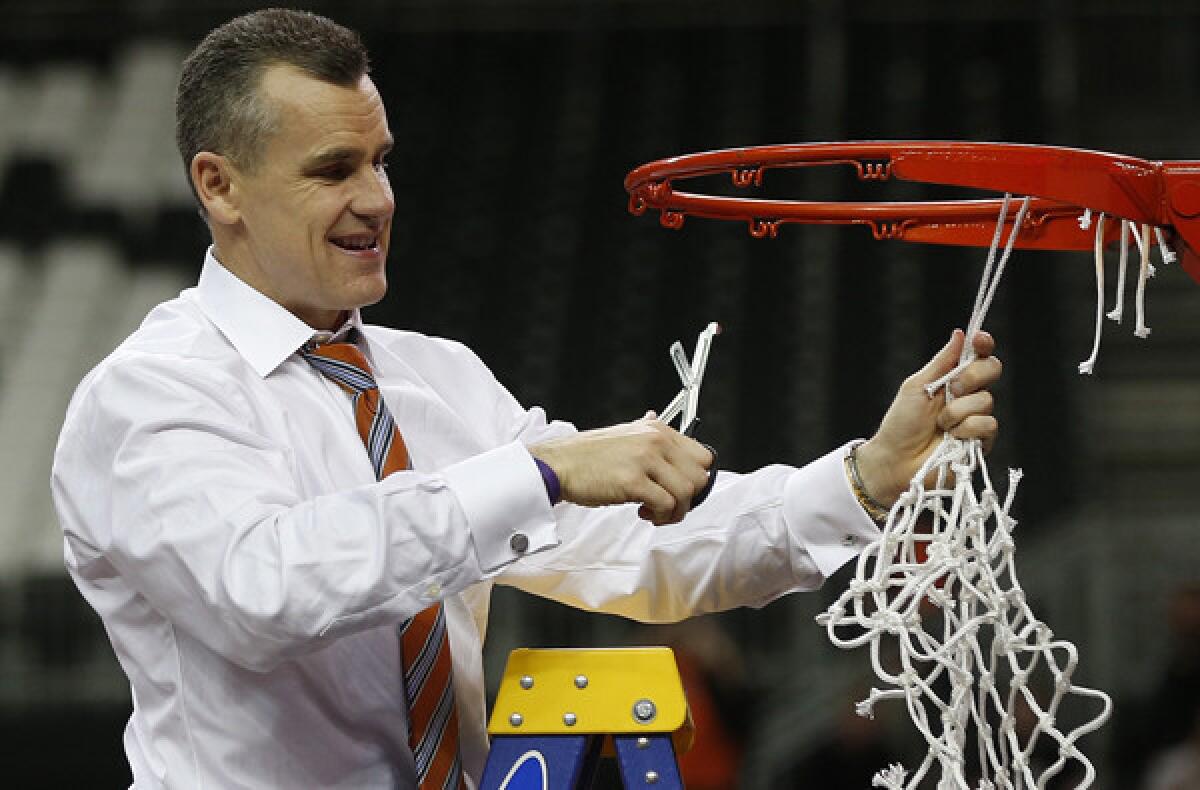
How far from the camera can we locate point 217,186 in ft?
6.18

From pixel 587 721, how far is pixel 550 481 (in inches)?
9.9

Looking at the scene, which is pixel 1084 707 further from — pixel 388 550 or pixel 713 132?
pixel 388 550

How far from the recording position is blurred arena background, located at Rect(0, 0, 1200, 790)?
5535 millimetres

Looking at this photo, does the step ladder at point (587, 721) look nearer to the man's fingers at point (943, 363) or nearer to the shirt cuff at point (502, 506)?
the shirt cuff at point (502, 506)

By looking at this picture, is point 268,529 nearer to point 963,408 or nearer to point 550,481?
point 550,481

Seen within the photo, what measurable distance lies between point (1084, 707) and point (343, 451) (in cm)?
389

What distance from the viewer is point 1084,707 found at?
5188 millimetres

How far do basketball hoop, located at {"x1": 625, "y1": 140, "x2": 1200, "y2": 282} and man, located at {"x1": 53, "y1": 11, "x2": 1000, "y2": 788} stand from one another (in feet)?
0.52

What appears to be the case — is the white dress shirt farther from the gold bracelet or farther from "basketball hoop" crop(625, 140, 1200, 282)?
"basketball hoop" crop(625, 140, 1200, 282)

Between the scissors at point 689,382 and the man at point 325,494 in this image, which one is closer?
the man at point 325,494

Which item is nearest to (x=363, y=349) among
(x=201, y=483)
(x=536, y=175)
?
(x=201, y=483)

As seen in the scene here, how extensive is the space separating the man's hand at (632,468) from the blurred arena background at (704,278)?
10.7ft

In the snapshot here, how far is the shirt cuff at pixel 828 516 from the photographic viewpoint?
1.89 m

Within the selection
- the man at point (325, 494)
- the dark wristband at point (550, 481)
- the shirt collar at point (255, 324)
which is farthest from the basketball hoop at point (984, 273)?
the shirt collar at point (255, 324)
